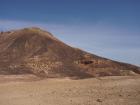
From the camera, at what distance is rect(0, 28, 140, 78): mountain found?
52553 mm

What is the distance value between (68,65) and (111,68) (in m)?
7.90

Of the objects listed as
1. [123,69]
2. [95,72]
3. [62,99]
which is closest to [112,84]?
[62,99]

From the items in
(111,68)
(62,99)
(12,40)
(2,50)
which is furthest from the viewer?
(12,40)

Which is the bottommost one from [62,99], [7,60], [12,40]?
[62,99]

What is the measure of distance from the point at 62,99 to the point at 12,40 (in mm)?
50452

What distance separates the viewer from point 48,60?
189ft

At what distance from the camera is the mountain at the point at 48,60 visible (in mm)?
52553

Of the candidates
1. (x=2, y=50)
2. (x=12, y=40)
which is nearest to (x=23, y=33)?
(x=12, y=40)

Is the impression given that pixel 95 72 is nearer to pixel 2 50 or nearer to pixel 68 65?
pixel 68 65

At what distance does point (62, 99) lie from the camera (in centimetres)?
1817

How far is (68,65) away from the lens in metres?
57.1

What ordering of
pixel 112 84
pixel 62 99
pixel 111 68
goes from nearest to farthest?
pixel 62 99 < pixel 112 84 < pixel 111 68

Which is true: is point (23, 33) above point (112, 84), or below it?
above

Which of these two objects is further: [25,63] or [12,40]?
[12,40]
